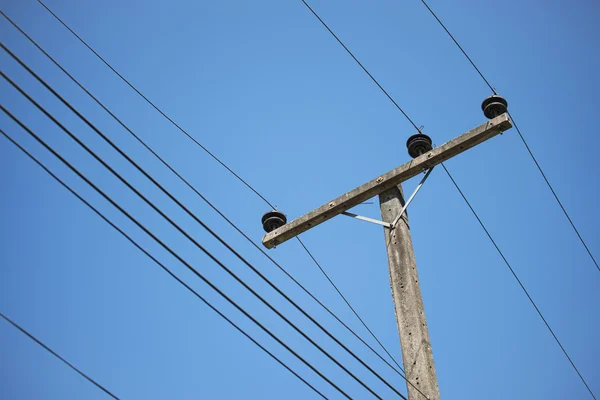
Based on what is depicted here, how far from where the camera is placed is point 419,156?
8.12 meters

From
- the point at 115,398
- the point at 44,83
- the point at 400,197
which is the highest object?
the point at 400,197

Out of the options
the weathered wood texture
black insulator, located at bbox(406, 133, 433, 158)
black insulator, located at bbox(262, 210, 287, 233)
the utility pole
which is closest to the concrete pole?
the utility pole

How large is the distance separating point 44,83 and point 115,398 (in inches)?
96.0

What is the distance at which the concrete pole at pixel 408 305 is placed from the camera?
6676 millimetres

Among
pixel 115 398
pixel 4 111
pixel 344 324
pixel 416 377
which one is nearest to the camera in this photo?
pixel 4 111

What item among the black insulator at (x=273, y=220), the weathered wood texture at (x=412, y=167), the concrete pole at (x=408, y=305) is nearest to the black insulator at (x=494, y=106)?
the weathered wood texture at (x=412, y=167)

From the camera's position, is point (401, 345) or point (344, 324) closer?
point (401, 345)

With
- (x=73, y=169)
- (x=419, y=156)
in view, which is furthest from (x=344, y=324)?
(x=73, y=169)

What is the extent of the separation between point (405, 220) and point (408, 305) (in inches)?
40.9

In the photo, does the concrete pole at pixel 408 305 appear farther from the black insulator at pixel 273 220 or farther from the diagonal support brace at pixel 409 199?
the black insulator at pixel 273 220

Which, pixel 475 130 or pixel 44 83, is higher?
pixel 475 130

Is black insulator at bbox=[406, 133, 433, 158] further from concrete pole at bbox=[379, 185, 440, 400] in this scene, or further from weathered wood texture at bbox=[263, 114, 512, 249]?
concrete pole at bbox=[379, 185, 440, 400]

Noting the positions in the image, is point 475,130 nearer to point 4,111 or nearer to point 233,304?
point 233,304

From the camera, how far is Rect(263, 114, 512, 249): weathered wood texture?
316 inches
